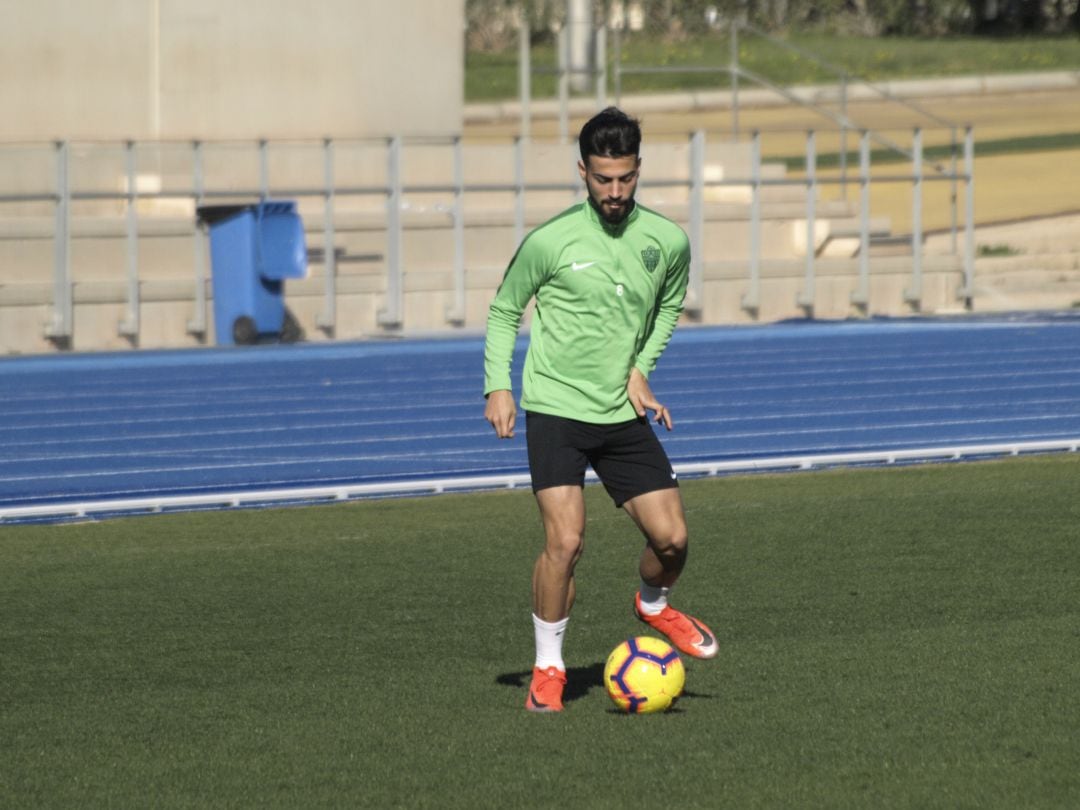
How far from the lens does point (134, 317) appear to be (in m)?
20.7

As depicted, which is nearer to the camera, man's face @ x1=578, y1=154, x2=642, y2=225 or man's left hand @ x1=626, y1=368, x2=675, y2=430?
man's face @ x1=578, y1=154, x2=642, y2=225

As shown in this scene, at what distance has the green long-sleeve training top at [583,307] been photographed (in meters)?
6.28

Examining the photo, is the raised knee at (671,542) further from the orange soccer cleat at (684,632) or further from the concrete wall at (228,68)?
the concrete wall at (228,68)

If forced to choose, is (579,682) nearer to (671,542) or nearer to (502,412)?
(671,542)

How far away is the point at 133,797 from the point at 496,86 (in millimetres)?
35812

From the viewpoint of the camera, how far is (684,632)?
22.3 feet

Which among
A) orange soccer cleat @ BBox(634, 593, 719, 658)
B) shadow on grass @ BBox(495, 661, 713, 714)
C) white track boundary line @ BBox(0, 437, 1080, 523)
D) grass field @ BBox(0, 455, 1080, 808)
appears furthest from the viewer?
white track boundary line @ BBox(0, 437, 1080, 523)

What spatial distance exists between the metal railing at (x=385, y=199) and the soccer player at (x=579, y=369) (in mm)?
14448

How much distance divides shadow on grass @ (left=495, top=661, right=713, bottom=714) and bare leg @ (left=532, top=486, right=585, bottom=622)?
0.98 ft

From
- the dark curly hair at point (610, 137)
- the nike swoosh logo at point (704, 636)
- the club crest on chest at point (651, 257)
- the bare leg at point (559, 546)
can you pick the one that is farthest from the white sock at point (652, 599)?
the dark curly hair at point (610, 137)

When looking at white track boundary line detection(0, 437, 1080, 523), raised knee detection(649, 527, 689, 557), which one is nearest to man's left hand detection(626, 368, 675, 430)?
raised knee detection(649, 527, 689, 557)

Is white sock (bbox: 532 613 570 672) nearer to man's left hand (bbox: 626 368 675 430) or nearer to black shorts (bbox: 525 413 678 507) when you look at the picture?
black shorts (bbox: 525 413 678 507)

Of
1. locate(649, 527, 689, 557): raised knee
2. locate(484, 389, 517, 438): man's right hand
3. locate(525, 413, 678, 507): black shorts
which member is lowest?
locate(649, 527, 689, 557): raised knee

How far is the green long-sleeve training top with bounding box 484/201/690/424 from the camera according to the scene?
20.6 ft
